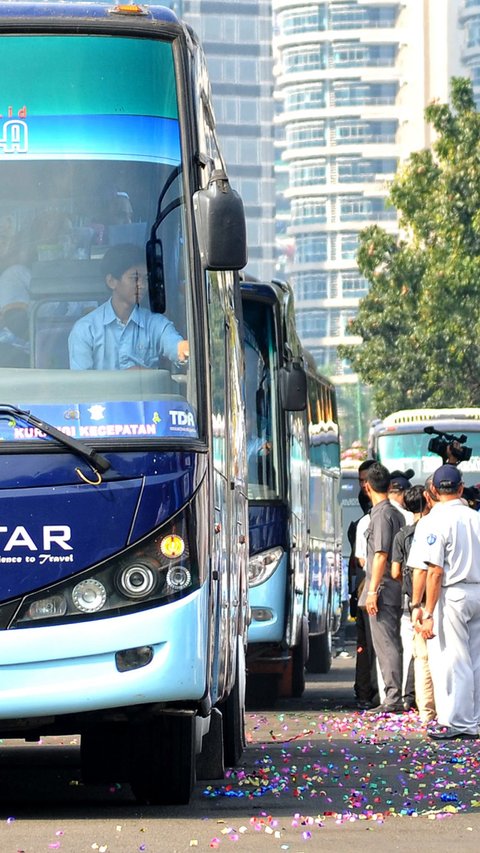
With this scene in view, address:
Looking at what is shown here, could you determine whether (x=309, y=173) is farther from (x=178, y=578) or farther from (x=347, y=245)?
(x=178, y=578)

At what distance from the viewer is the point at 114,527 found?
7879mm

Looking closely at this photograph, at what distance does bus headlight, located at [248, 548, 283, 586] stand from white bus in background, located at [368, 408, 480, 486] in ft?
51.1

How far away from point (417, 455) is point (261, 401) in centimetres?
1611

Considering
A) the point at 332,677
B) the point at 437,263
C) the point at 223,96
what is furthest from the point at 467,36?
the point at 332,677

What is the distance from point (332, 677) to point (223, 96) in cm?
17457

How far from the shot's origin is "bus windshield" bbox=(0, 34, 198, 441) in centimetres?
805

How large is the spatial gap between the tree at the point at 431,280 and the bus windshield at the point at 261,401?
2372cm

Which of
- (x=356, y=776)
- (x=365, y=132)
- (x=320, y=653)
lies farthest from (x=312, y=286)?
(x=356, y=776)

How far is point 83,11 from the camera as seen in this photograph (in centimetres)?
851

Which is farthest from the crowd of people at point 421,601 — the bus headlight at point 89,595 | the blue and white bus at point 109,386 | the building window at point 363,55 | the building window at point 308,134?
the building window at point 308,134

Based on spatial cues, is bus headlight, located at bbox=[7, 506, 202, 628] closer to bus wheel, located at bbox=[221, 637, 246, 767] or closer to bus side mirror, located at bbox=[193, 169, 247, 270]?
bus side mirror, located at bbox=[193, 169, 247, 270]

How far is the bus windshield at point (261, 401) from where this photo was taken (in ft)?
52.0

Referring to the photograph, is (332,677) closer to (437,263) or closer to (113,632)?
(113,632)

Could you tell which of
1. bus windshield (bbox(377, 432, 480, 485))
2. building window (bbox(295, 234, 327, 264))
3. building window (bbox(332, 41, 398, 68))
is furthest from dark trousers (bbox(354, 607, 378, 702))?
building window (bbox(295, 234, 327, 264))
